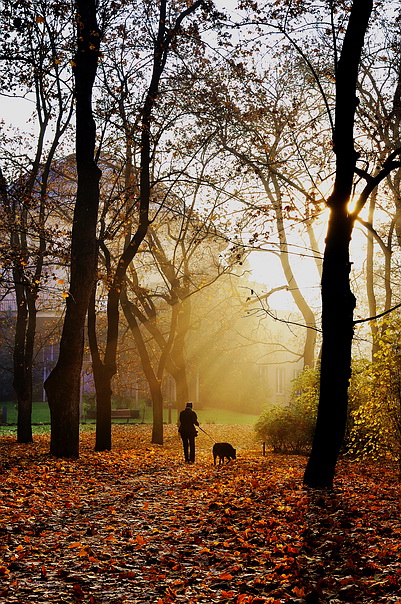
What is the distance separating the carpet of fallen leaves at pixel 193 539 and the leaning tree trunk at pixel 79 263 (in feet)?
6.74

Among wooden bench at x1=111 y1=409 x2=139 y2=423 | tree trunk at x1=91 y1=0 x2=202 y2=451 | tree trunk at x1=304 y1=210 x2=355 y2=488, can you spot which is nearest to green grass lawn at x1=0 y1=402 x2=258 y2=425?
wooden bench at x1=111 y1=409 x2=139 y2=423

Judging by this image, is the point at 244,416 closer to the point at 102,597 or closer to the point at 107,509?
the point at 107,509

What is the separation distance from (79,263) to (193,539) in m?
8.84

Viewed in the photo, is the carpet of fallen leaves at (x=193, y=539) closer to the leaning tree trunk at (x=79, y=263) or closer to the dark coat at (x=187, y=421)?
the leaning tree trunk at (x=79, y=263)

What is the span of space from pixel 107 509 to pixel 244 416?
39.0 meters

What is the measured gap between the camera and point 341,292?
11391mm

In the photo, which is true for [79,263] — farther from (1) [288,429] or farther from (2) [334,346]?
(1) [288,429]

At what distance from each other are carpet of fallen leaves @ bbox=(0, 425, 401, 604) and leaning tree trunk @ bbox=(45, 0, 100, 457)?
6.74 ft

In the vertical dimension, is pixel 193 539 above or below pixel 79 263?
below

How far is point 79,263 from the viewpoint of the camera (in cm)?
1532

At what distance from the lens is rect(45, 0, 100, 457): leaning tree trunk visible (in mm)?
15180

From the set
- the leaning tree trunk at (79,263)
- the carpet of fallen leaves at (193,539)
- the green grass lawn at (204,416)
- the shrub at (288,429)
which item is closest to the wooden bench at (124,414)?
the green grass lawn at (204,416)

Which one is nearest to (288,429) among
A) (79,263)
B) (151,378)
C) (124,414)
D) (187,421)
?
(187,421)

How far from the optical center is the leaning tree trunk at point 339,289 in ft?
37.4
